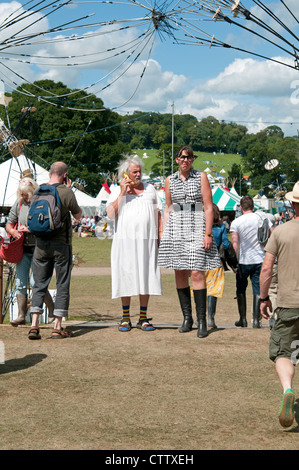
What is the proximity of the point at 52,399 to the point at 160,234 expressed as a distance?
2.98 m

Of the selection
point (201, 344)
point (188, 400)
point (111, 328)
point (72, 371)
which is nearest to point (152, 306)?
point (111, 328)

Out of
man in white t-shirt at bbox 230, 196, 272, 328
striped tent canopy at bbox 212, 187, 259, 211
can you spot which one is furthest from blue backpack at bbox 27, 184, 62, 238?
striped tent canopy at bbox 212, 187, 259, 211

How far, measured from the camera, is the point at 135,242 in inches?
306

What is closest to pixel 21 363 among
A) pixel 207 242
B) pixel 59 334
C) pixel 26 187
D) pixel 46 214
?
pixel 59 334

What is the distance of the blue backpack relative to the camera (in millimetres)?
7160

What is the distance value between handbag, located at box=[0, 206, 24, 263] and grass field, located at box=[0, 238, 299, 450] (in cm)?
82

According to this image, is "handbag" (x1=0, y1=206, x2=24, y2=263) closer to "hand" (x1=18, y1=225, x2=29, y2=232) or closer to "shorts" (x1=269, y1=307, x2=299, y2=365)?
"hand" (x1=18, y1=225, x2=29, y2=232)

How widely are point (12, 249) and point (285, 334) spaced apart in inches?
168

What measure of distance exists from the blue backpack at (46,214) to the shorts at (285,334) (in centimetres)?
313

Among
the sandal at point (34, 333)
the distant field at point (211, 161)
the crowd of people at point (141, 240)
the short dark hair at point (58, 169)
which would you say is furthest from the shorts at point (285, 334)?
the distant field at point (211, 161)

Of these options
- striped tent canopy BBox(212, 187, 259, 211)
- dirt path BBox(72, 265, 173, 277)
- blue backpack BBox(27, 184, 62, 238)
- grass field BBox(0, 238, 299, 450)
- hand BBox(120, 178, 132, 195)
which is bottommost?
grass field BBox(0, 238, 299, 450)

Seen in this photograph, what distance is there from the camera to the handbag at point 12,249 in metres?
8.05

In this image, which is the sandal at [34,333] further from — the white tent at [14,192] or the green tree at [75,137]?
the green tree at [75,137]

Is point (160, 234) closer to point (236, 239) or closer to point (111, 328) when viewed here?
point (111, 328)
